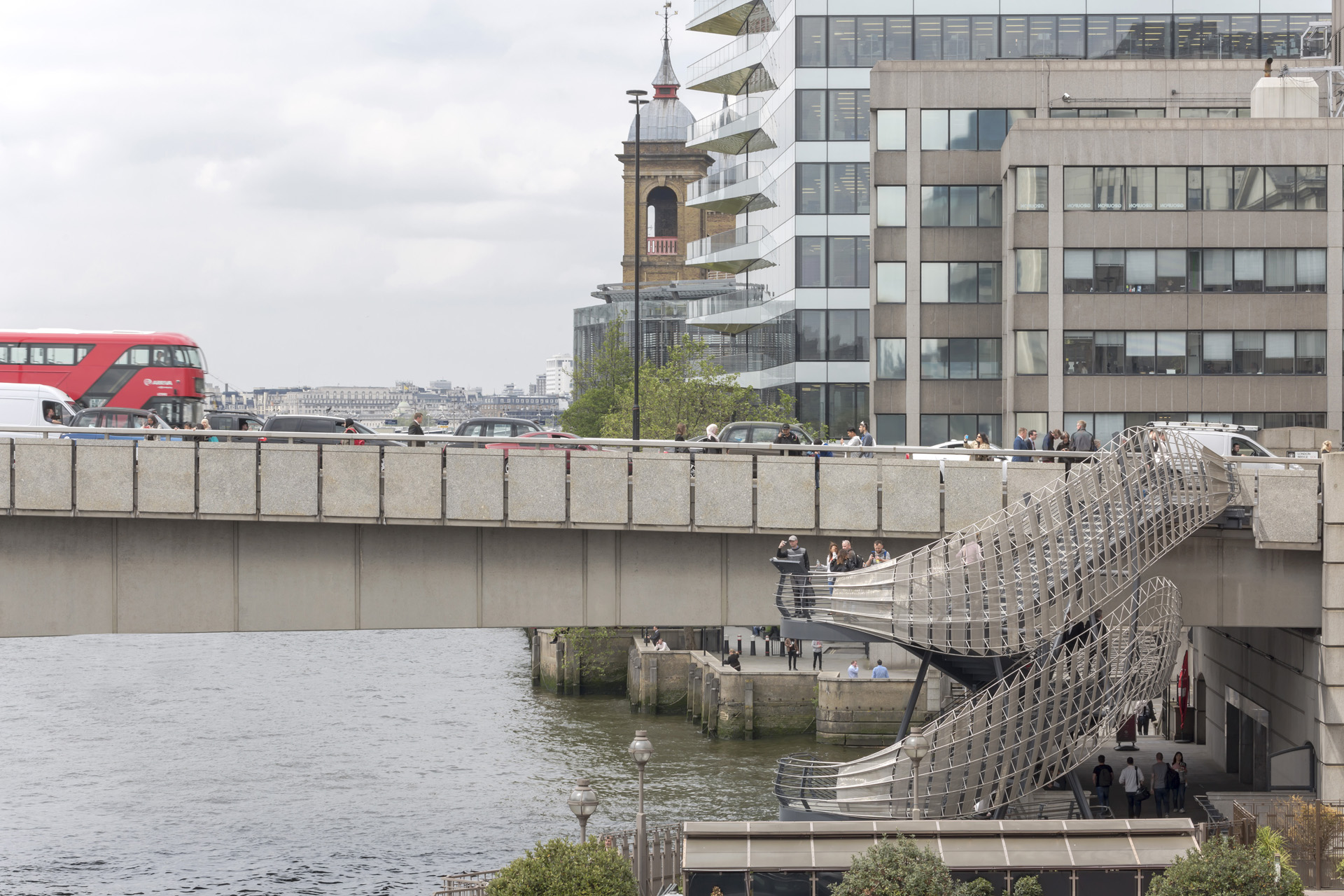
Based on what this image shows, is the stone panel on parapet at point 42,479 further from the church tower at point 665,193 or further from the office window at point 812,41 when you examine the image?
the church tower at point 665,193

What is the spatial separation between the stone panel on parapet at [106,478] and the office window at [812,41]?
4562 cm

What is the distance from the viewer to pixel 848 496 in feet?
85.7

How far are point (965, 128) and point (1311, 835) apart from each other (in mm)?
36792

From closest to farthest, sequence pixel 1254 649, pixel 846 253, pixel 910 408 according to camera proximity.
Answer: pixel 1254 649, pixel 910 408, pixel 846 253

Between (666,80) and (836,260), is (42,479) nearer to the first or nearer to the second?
(836,260)

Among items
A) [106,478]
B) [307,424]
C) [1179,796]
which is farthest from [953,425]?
[106,478]

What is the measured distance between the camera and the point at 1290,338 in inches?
2063

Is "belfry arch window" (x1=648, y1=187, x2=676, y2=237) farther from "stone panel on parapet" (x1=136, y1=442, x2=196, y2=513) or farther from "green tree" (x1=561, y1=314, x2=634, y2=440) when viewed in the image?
Answer: "stone panel on parapet" (x1=136, y1=442, x2=196, y2=513)

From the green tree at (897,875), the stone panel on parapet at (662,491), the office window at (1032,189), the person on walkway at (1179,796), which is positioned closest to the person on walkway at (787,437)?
the stone panel on parapet at (662,491)

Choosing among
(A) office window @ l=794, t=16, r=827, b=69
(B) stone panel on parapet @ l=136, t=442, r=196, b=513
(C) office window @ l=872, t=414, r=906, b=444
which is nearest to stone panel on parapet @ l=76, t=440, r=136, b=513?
(B) stone panel on parapet @ l=136, t=442, r=196, b=513

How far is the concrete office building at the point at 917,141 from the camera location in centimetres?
5600

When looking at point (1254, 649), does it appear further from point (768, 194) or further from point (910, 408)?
point (768, 194)

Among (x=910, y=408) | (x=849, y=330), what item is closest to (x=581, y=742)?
(x=910, y=408)

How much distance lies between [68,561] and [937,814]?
51.6 ft
